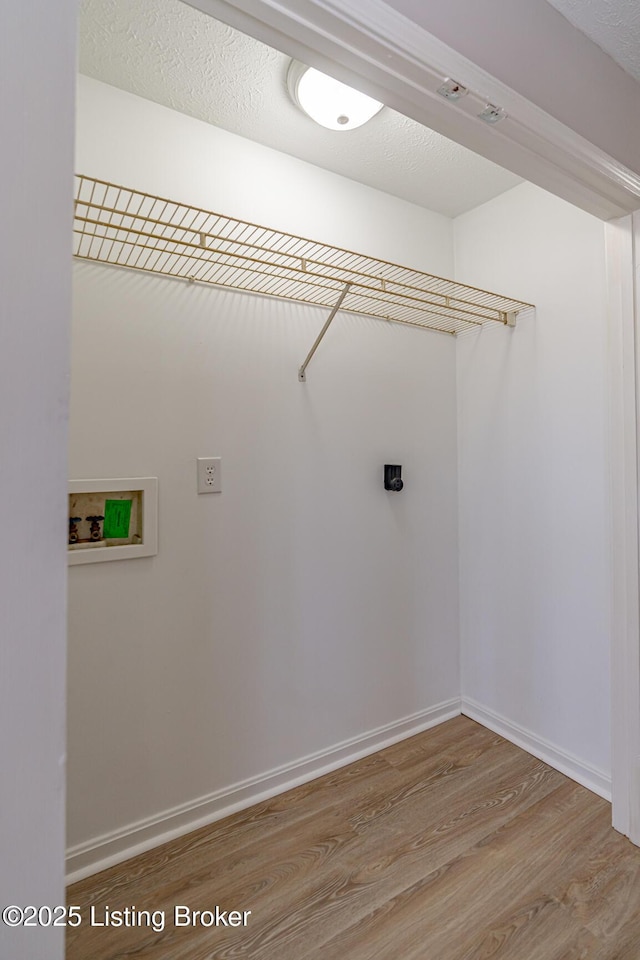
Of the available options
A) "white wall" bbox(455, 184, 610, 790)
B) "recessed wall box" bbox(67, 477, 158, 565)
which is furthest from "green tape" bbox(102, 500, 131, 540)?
"white wall" bbox(455, 184, 610, 790)

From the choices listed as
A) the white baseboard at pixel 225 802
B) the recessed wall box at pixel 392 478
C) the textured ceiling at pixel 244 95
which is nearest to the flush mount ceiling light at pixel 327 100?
the textured ceiling at pixel 244 95

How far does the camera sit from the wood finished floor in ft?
3.82

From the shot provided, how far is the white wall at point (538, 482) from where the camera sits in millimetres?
1678

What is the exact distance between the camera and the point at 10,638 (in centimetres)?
49

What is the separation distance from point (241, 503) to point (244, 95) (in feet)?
4.22

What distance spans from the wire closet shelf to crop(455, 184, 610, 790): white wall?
0.57 ft

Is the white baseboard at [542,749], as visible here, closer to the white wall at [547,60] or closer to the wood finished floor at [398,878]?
the wood finished floor at [398,878]

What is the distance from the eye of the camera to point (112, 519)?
1424mm

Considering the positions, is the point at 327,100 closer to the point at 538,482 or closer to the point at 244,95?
the point at 244,95

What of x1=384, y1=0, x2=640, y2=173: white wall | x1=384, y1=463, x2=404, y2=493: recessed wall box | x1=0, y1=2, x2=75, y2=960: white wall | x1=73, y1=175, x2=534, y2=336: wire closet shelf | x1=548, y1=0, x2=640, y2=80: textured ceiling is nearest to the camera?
x1=0, y1=2, x2=75, y2=960: white wall

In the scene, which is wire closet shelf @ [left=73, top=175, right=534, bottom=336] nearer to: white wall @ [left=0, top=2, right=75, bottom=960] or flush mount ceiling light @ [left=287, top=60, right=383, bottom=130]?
flush mount ceiling light @ [left=287, top=60, right=383, bottom=130]

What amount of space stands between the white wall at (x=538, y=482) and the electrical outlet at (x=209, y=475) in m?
1.20

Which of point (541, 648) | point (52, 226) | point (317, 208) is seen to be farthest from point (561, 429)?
point (52, 226)

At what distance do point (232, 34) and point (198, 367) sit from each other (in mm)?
874
